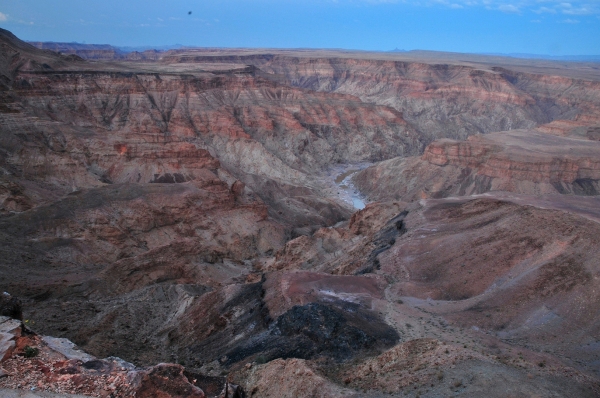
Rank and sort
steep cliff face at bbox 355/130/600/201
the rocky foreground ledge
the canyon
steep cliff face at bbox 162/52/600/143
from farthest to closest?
steep cliff face at bbox 162/52/600/143 < steep cliff face at bbox 355/130/600/201 < the canyon < the rocky foreground ledge

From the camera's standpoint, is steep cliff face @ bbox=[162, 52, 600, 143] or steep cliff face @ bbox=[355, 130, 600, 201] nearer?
steep cliff face @ bbox=[355, 130, 600, 201]

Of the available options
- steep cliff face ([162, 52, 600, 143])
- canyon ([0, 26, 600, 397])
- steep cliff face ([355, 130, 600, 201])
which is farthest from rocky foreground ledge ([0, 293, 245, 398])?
steep cliff face ([162, 52, 600, 143])

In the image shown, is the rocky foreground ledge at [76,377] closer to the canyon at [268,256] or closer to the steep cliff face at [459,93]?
the canyon at [268,256]

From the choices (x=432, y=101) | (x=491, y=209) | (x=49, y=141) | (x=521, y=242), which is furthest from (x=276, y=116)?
(x=521, y=242)

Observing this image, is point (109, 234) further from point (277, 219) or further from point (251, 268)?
point (277, 219)

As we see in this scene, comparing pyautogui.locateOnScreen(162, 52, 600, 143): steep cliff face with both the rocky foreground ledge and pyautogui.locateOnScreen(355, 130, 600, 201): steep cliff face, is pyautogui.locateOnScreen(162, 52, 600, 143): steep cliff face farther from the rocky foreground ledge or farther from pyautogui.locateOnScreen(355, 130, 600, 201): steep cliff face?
the rocky foreground ledge

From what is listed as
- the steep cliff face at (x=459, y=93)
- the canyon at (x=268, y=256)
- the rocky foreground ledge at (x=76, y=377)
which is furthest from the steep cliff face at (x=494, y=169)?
the rocky foreground ledge at (x=76, y=377)

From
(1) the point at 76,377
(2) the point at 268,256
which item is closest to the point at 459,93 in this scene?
(2) the point at 268,256
